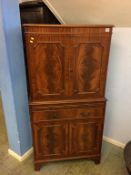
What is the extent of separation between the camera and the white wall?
1966mm

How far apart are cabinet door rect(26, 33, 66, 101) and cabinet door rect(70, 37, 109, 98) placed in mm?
99

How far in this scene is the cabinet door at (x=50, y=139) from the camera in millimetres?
1822

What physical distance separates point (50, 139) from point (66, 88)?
1.88ft

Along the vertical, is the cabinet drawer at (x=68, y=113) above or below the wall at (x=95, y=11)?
below

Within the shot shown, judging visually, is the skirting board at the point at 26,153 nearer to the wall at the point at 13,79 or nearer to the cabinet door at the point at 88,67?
the wall at the point at 13,79

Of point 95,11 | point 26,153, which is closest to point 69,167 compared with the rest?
point 26,153

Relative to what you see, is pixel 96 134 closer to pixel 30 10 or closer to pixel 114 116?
pixel 114 116

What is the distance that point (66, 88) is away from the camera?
1739 millimetres

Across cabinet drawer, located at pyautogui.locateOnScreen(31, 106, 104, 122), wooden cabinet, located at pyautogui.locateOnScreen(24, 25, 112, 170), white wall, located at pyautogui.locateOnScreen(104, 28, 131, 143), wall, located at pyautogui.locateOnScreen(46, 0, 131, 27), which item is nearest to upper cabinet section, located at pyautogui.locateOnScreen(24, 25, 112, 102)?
wooden cabinet, located at pyautogui.locateOnScreen(24, 25, 112, 170)

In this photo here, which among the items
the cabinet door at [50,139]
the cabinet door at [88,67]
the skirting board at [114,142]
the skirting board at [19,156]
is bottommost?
the skirting board at [19,156]

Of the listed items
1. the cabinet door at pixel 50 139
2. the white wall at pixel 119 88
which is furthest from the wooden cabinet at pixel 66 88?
the white wall at pixel 119 88

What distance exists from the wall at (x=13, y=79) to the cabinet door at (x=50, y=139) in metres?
0.28

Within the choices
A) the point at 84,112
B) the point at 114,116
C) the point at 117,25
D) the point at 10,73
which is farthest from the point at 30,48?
the point at 114,116

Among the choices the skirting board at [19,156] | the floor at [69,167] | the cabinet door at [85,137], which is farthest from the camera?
the skirting board at [19,156]
